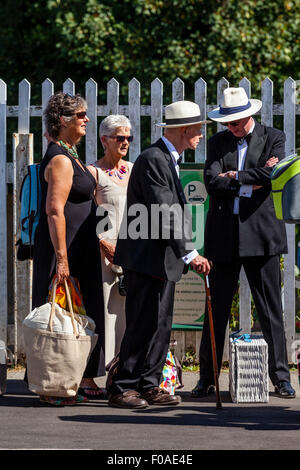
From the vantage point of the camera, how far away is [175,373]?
6.87m

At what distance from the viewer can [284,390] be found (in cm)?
684


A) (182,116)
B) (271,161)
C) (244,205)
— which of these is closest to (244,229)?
(244,205)

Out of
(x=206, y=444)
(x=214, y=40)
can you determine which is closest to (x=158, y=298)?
(x=206, y=444)

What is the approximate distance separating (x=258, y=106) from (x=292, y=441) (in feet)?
8.35

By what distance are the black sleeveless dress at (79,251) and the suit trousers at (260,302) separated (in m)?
0.78

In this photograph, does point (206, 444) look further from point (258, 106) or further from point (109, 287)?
point (258, 106)

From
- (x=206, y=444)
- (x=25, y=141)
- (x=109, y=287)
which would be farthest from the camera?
(x=25, y=141)

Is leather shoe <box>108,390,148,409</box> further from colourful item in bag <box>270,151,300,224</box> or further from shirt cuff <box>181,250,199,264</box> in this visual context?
colourful item in bag <box>270,151,300,224</box>

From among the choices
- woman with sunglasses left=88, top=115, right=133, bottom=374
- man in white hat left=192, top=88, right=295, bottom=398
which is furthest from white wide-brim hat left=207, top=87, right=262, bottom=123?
woman with sunglasses left=88, top=115, right=133, bottom=374

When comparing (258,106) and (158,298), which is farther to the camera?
(258,106)

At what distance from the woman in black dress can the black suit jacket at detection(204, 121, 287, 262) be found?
0.81 metres

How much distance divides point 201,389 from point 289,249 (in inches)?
64.1

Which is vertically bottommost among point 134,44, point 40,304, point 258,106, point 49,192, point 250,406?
point 250,406

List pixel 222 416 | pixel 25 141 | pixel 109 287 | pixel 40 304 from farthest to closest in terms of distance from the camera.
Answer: pixel 25 141 → pixel 109 287 → pixel 40 304 → pixel 222 416
